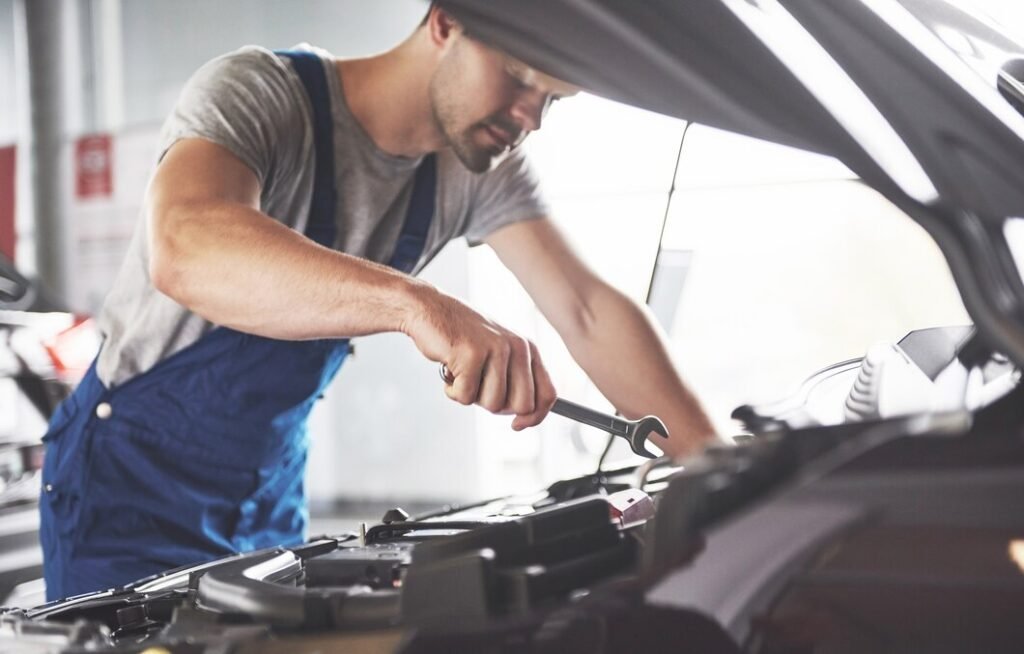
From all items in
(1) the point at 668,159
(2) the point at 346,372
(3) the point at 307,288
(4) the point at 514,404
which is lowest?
(2) the point at 346,372

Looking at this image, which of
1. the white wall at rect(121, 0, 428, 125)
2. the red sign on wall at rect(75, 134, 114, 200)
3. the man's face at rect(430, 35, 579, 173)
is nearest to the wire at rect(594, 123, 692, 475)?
the man's face at rect(430, 35, 579, 173)

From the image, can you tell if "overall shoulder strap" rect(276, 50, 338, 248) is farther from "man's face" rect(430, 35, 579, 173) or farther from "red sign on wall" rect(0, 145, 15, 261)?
"red sign on wall" rect(0, 145, 15, 261)

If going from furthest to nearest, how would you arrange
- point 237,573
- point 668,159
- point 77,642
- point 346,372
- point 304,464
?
point 346,372 → point 304,464 → point 668,159 → point 237,573 → point 77,642

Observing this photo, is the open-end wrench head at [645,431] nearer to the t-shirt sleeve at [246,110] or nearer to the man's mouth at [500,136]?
the man's mouth at [500,136]

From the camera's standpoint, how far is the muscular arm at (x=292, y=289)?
0.88m

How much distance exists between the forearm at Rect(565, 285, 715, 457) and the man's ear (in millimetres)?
361

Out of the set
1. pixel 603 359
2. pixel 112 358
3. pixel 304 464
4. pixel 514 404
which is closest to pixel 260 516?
pixel 304 464

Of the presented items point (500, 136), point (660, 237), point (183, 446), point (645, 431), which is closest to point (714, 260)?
point (660, 237)

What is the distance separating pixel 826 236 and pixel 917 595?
1.17 feet

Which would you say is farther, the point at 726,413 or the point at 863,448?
the point at 726,413

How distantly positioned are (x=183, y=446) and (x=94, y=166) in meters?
4.44

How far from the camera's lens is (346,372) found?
494 centimetres

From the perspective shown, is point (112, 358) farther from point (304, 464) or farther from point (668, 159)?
point (668, 159)

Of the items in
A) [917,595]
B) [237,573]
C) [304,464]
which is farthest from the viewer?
[304,464]
